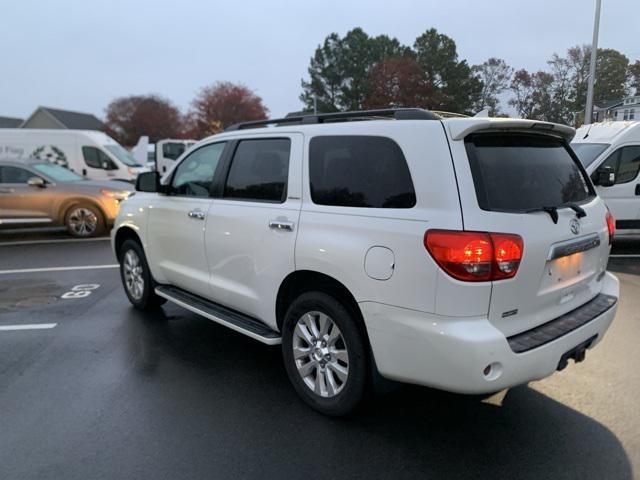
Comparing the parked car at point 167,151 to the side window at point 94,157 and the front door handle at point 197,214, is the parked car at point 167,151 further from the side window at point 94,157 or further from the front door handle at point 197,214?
the front door handle at point 197,214

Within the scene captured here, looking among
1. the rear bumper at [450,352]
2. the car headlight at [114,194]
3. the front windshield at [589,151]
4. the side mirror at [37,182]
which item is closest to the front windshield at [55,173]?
the side mirror at [37,182]

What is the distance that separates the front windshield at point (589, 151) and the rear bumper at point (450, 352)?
239 inches

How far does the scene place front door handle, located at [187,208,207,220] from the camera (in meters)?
4.32

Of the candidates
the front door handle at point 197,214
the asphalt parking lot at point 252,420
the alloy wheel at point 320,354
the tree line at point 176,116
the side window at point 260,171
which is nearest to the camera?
the asphalt parking lot at point 252,420

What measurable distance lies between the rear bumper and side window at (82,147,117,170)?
46.7 feet

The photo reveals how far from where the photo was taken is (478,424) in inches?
126

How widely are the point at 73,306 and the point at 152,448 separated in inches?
137

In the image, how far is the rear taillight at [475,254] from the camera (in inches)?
101

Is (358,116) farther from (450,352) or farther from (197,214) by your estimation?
(197,214)

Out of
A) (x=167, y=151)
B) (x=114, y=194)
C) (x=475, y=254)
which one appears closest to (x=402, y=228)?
(x=475, y=254)

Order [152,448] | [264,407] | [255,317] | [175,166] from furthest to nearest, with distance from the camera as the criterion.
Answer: [175,166] < [255,317] < [264,407] < [152,448]

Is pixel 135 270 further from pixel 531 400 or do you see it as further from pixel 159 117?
pixel 159 117

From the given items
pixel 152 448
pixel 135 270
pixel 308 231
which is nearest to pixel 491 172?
pixel 308 231

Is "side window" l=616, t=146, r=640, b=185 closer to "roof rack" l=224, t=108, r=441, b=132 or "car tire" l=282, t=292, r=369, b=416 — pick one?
"roof rack" l=224, t=108, r=441, b=132
